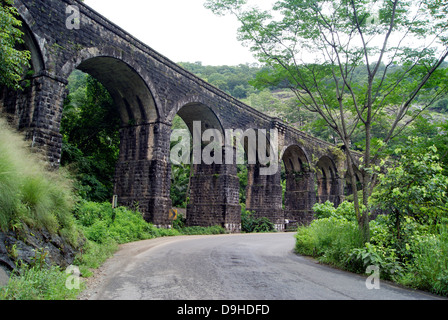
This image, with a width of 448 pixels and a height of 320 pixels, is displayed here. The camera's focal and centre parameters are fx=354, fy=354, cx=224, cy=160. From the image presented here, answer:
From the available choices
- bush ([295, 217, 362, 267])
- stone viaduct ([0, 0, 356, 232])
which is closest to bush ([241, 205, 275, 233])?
stone viaduct ([0, 0, 356, 232])

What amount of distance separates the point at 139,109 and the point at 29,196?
10.6 m

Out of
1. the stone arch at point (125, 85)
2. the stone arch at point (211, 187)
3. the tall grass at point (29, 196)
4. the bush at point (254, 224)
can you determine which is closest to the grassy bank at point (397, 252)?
the tall grass at point (29, 196)

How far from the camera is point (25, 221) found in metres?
5.31

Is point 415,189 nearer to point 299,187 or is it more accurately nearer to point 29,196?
point 29,196

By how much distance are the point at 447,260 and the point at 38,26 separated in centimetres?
1179

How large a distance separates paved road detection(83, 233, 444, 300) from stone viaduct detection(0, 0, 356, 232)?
593cm

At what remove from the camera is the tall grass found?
4.99 metres

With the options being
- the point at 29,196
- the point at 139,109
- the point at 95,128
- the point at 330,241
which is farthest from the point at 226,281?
the point at 95,128

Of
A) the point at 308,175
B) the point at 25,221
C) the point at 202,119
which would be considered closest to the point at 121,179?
the point at 202,119

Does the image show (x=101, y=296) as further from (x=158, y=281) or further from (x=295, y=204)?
A: (x=295, y=204)

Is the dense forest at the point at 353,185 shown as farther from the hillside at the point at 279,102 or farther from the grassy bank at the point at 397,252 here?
the hillside at the point at 279,102

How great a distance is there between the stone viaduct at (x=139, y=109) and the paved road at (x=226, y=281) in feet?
19.5

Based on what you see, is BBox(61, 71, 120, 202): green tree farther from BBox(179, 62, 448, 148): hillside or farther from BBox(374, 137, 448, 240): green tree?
BBox(374, 137, 448, 240): green tree

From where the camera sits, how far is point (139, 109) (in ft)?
51.9
